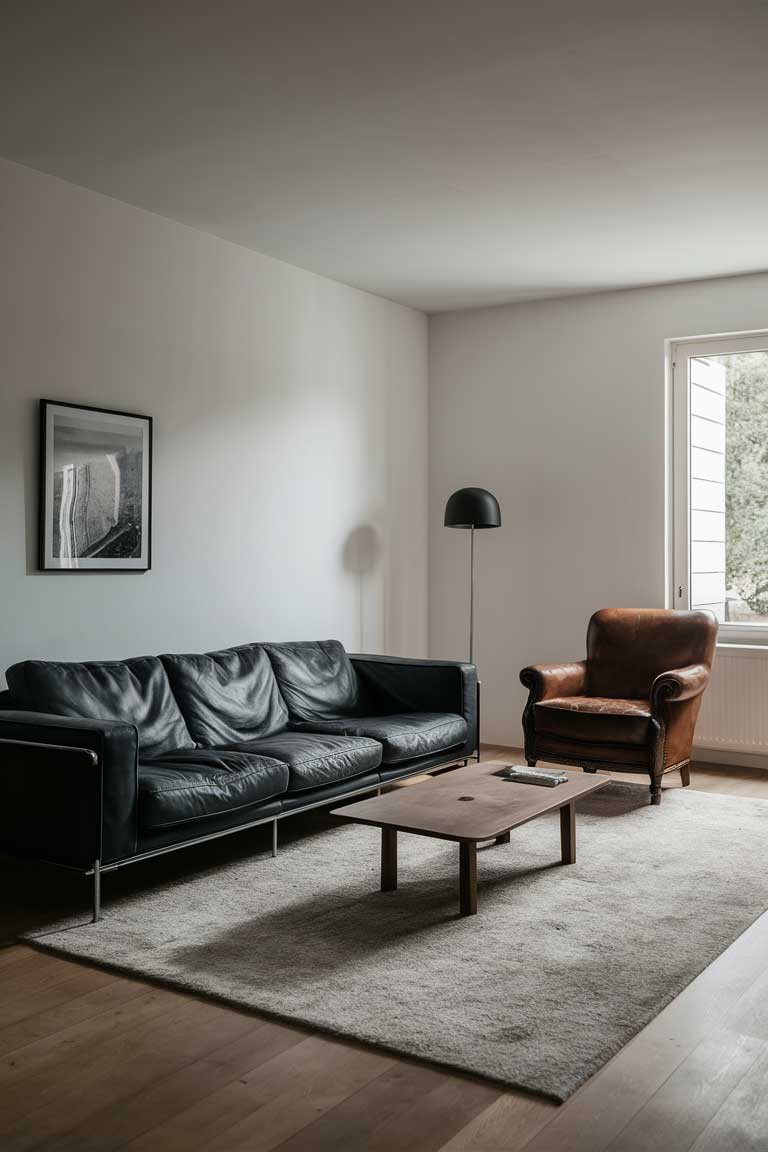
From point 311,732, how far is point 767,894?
2.15 metres

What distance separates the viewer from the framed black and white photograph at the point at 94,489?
4.49m

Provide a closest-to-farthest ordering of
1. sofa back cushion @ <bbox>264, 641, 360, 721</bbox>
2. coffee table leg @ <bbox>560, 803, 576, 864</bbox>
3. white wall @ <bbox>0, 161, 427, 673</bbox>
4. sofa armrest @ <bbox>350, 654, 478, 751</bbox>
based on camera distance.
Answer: coffee table leg @ <bbox>560, 803, 576, 864</bbox> < white wall @ <bbox>0, 161, 427, 673</bbox> < sofa back cushion @ <bbox>264, 641, 360, 721</bbox> < sofa armrest @ <bbox>350, 654, 478, 751</bbox>

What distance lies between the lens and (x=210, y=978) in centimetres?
301

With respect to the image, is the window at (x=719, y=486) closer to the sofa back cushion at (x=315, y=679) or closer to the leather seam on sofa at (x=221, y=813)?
the sofa back cushion at (x=315, y=679)

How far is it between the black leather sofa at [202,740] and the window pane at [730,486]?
1849 mm

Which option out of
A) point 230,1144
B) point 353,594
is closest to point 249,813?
point 230,1144

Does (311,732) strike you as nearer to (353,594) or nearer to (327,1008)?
(353,594)

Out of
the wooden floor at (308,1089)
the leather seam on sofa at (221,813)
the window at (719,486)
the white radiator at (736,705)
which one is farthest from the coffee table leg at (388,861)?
the window at (719,486)

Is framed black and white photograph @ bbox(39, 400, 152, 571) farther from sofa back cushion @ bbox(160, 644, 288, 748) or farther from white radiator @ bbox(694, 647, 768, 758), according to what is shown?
white radiator @ bbox(694, 647, 768, 758)

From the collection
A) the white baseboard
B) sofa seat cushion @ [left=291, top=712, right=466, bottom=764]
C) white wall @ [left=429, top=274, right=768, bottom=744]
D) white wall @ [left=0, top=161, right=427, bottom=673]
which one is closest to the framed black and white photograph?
white wall @ [left=0, top=161, right=427, bottom=673]

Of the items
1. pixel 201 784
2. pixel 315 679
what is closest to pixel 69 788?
pixel 201 784

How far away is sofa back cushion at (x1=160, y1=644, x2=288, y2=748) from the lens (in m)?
4.69

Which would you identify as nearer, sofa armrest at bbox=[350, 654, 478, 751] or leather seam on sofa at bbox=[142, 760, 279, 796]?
leather seam on sofa at bbox=[142, 760, 279, 796]

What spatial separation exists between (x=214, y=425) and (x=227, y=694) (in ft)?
4.70
